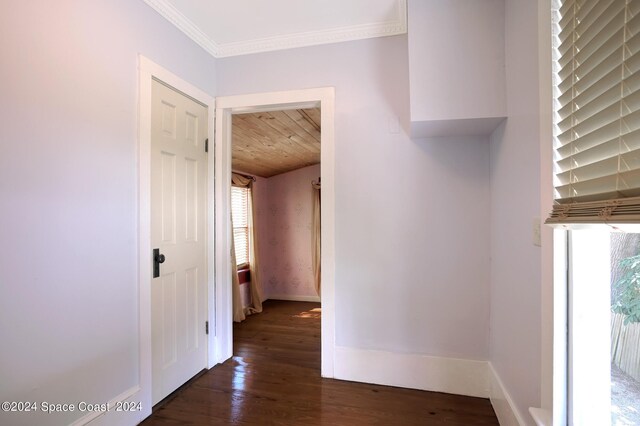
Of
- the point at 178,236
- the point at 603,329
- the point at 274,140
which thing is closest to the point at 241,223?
the point at 274,140

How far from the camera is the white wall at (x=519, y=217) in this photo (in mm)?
1293

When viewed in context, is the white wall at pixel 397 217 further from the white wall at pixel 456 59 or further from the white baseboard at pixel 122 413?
the white baseboard at pixel 122 413

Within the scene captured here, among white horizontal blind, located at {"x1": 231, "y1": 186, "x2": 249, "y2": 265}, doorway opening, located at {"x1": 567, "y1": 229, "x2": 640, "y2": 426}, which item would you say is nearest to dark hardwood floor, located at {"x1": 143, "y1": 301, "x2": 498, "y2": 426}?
doorway opening, located at {"x1": 567, "y1": 229, "x2": 640, "y2": 426}

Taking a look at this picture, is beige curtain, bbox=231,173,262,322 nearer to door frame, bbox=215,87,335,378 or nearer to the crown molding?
door frame, bbox=215,87,335,378

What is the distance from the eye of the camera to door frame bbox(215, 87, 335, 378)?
7.32ft

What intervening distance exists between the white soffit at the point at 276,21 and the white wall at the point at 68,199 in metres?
0.31

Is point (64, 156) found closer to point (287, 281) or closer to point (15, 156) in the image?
point (15, 156)

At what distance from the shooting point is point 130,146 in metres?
1.72

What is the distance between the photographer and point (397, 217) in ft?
7.07

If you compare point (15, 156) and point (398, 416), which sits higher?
point (15, 156)

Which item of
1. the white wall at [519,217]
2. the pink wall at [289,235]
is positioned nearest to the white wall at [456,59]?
the white wall at [519,217]

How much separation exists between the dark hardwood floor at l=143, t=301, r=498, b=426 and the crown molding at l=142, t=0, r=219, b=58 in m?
2.53

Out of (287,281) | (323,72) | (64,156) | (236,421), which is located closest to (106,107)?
(64,156)

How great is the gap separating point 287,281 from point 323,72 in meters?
3.57
